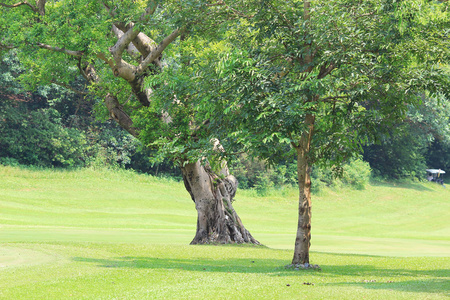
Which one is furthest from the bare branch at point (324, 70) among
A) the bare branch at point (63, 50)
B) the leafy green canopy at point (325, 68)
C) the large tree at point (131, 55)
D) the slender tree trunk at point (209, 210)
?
the bare branch at point (63, 50)

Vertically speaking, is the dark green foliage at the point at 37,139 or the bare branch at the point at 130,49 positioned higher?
the bare branch at the point at 130,49

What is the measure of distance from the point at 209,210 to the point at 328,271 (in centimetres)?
896

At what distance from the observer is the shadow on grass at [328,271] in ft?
37.8

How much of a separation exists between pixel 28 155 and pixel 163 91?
34.5m

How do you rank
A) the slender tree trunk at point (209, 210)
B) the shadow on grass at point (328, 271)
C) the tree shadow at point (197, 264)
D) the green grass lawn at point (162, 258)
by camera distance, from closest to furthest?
the green grass lawn at point (162, 258), the shadow on grass at point (328, 271), the tree shadow at point (197, 264), the slender tree trunk at point (209, 210)

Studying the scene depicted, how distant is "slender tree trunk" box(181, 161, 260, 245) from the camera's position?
22516mm

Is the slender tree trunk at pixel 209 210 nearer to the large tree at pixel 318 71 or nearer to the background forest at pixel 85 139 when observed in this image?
the large tree at pixel 318 71

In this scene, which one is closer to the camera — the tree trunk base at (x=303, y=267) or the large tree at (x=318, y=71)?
the large tree at (x=318, y=71)

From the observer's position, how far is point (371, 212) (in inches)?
2066

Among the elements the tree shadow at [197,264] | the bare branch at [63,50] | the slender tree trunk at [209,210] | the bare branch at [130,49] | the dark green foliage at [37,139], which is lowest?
the tree shadow at [197,264]

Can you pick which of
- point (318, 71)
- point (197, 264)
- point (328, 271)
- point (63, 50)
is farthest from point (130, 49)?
point (328, 271)

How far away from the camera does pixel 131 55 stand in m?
23.6

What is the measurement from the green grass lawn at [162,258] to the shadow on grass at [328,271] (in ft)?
0.10

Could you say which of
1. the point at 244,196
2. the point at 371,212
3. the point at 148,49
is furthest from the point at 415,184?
the point at 148,49
